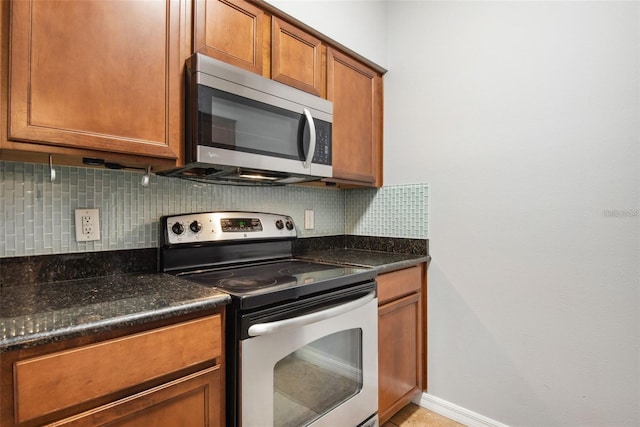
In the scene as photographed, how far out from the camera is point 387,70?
2137mm

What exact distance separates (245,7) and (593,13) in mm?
1505

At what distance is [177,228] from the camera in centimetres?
141

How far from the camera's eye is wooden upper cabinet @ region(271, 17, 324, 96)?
1.50m

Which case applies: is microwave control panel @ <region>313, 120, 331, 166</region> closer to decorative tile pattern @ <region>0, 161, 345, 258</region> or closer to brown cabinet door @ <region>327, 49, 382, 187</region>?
brown cabinet door @ <region>327, 49, 382, 187</region>

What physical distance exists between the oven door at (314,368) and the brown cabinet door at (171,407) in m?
0.09

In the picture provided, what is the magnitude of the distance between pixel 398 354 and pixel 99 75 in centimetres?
177

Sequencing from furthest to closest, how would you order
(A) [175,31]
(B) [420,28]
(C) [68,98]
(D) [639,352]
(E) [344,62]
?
(B) [420,28] → (E) [344,62] → (D) [639,352] → (A) [175,31] → (C) [68,98]

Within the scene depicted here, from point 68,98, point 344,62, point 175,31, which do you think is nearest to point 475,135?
point 344,62

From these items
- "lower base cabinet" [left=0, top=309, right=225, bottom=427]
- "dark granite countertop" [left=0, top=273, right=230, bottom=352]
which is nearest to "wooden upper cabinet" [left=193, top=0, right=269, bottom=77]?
"dark granite countertop" [left=0, top=273, right=230, bottom=352]

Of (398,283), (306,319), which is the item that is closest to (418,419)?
(398,283)

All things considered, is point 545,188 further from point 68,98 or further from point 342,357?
point 68,98

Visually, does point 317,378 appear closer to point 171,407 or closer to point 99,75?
point 171,407

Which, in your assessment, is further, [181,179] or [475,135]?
[475,135]

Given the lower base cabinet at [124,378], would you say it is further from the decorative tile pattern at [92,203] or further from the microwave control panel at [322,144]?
the microwave control panel at [322,144]
